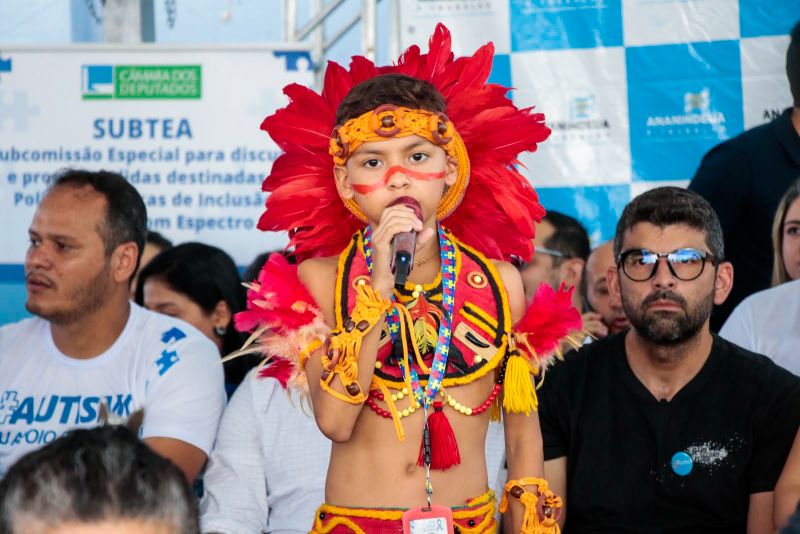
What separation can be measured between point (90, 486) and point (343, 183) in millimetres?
1341

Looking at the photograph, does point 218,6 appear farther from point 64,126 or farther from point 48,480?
point 48,480

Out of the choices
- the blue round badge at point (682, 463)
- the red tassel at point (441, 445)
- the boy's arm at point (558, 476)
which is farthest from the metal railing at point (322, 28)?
the red tassel at point (441, 445)

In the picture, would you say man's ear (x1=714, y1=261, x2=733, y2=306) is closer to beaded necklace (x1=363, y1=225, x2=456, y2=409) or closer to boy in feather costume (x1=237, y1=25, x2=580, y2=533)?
boy in feather costume (x1=237, y1=25, x2=580, y2=533)

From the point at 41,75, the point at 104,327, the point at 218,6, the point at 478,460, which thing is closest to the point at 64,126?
the point at 41,75

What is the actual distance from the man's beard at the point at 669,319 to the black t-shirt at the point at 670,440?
13cm

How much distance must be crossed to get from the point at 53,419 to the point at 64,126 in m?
2.27

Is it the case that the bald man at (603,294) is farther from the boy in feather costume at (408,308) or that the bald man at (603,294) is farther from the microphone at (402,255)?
the microphone at (402,255)

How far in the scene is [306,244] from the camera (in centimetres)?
288

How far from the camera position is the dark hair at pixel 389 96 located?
2.66 m

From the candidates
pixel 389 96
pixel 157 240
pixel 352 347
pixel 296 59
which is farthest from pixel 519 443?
pixel 296 59

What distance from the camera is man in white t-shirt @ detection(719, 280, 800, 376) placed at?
3.96 meters

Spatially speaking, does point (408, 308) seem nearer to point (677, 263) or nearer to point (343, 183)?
point (343, 183)

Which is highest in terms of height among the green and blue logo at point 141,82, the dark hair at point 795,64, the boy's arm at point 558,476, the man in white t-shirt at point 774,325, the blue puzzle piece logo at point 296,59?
the blue puzzle piece logo at point 296,59

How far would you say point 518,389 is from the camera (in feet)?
8.65
